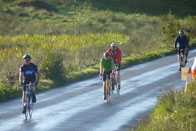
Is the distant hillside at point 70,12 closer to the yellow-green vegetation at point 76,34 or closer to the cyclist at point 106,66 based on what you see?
the yellow-green vegetation at point 76,34

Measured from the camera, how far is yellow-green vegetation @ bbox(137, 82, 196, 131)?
919 centimetres

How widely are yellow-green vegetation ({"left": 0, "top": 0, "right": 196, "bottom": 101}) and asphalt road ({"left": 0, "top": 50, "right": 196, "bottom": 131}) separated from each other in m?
1.78

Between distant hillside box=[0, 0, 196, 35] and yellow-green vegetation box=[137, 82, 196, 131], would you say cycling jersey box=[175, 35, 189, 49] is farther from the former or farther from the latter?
distant hillside box=[0, 0, 196, 35]

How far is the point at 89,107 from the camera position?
15742 mm

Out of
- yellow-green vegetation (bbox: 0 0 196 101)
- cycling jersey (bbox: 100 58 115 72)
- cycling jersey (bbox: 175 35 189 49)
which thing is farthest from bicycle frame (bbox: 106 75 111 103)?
cycling jersey (bbox: 175 35 189 49)

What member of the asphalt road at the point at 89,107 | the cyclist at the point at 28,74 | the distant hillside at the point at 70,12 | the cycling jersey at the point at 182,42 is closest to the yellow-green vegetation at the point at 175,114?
the asphalt road at the point at 89,107

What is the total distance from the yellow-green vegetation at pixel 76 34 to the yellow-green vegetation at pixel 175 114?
7.71 m

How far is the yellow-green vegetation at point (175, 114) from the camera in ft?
30.1

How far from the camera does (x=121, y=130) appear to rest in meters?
11.9

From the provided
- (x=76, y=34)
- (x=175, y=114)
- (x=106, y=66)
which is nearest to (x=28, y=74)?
(x=106, y=66)

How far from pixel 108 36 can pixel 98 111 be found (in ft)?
80.0

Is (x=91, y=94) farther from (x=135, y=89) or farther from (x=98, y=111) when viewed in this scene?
(x=98, y=111)

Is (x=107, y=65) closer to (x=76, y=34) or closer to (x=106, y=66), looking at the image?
(x=106, y=66)

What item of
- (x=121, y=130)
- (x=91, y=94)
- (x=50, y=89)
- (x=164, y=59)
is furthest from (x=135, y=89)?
(x=164, y=59)
